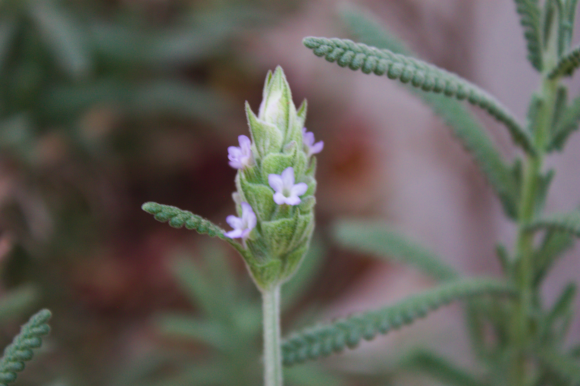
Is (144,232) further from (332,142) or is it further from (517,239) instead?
(517,239)

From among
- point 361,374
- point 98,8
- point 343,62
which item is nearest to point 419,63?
point 343,62

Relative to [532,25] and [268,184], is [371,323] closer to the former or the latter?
[268,184]

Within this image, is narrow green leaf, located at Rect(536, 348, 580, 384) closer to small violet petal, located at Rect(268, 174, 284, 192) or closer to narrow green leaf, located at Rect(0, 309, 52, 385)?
small violet petal, located at Rect(268, 174, 284, 192)

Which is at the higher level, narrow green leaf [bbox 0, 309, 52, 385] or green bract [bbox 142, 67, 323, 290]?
green bract [bbox 142, 67, 323, 290]

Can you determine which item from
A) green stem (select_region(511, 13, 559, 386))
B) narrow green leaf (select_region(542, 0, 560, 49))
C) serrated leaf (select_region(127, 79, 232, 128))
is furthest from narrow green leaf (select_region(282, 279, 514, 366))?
serrated leaf (select_region(127, 79, 232, 128))

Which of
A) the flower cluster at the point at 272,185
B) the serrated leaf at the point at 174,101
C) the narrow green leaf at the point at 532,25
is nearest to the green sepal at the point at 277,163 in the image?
the flower cluster at the point at 272,185

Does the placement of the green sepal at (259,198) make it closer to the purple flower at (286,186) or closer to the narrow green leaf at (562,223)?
the purple flower at (286,186)
